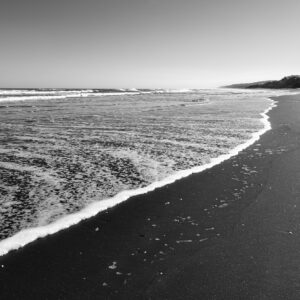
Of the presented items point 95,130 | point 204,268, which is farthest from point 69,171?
point 95,130

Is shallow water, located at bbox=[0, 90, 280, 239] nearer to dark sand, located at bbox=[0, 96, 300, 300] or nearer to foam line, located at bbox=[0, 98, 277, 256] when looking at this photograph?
foam line, located at bbox=[0, 98, 277, 256]

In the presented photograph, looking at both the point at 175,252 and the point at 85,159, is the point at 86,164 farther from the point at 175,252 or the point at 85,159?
the point at 175,252

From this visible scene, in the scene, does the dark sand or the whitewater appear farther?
the whitewater

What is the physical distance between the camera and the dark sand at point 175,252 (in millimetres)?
2406

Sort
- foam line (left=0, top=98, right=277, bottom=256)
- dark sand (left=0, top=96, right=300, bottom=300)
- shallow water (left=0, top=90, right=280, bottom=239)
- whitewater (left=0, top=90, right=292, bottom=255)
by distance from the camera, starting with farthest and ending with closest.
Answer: shallow water (left=0, top=90, right=280, bottom=239)
whitewater (left=0, top=90, right=292, bottom=255)
foam line (left=0, top=98, right=277, bottom=256)
dark sand (left=0, top=96, right=300, bottom=300)

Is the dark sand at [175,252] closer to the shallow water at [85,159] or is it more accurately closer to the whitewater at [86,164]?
the whitewater at [86,164]

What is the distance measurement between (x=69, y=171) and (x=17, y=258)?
2.63 metres

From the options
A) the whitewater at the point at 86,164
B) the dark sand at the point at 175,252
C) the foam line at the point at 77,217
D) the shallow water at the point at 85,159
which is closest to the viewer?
the dark sand at the point at 175,252

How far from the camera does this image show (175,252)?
9.61 ft

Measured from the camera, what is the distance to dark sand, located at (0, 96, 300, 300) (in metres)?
2.41

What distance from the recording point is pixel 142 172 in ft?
17.9

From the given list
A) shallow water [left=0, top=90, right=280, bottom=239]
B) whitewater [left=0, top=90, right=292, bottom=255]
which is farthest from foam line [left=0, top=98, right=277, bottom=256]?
shallow water [left=0, top=90, right=280, bottom=239]

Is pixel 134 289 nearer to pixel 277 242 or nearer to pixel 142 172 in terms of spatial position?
pixel 277 242

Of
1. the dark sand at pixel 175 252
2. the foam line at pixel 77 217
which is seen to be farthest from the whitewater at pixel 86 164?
the dark sand at pixel 175 252
